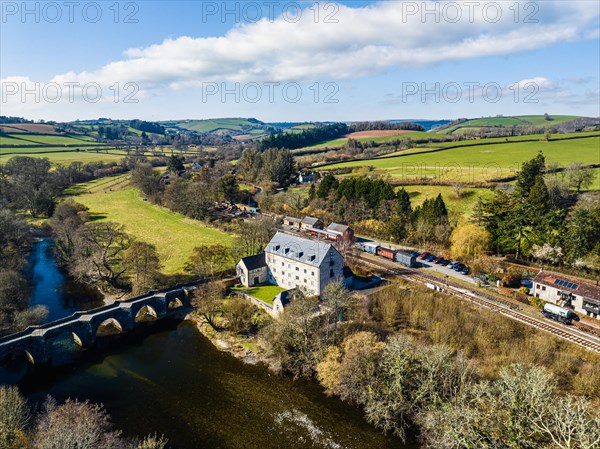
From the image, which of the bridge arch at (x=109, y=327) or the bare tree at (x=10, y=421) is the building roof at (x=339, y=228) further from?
the bare tree at (x=10, y=421)

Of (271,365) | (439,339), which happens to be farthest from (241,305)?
(439,339)

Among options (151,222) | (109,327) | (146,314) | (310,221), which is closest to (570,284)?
(310,221)

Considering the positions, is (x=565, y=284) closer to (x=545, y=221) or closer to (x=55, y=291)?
(x=545, y=221)

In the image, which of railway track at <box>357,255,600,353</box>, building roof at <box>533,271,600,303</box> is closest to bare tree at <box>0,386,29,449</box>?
railway track at <box>357,255,600,353</box>

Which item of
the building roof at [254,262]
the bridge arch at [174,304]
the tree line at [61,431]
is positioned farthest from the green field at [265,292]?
the tree line at [61,431]

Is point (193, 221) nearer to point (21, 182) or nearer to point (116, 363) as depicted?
point (21, 182)

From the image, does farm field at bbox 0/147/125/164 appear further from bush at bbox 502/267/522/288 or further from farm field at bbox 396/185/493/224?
bush at bbox 502/267/522/288
